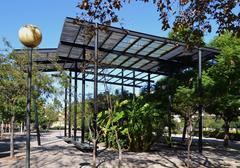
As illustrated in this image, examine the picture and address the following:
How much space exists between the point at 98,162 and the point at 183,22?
818 centimetres

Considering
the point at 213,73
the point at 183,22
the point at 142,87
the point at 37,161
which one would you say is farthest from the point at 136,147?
the point at 142,87

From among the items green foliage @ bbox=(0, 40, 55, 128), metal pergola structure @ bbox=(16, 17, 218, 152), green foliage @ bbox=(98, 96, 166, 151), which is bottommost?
green foliage @ bbox=(98, 96, 166, 151)

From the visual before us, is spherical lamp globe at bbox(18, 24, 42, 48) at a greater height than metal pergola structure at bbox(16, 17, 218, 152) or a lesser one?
lesser

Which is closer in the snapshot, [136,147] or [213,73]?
[136,147]

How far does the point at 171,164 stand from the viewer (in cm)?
1320

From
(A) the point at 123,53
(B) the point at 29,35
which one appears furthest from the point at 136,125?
(B) the point at 29,35

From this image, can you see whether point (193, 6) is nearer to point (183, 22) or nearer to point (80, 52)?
point (183, 22)

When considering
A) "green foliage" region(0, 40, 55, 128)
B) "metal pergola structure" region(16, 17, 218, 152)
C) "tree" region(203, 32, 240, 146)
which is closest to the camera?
"green foliage" region(0, 40, 55, 128)

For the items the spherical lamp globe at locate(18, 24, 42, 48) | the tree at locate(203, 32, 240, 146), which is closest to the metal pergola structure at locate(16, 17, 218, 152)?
the tree at locate(203, 32, 240, 146)

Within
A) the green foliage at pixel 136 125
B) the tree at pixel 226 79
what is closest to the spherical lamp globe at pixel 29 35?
the green foliage at pixel 136 125

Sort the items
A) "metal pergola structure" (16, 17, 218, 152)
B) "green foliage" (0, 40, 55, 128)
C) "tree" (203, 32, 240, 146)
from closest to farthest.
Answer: "green foliage" (0, 40, 55, 128), "metal pergola structure" (16, 17, 218, 152), "tree" (203, 32, 240, 146)

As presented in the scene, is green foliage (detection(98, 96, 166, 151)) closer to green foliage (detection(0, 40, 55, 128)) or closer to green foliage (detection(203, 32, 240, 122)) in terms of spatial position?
green foliage (detection(203, 32, 240, 122))

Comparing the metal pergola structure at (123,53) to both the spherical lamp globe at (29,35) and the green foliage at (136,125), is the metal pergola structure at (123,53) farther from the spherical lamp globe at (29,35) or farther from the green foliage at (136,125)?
the spherical lamp globe at (29,35)

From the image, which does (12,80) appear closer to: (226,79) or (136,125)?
(136,125)
